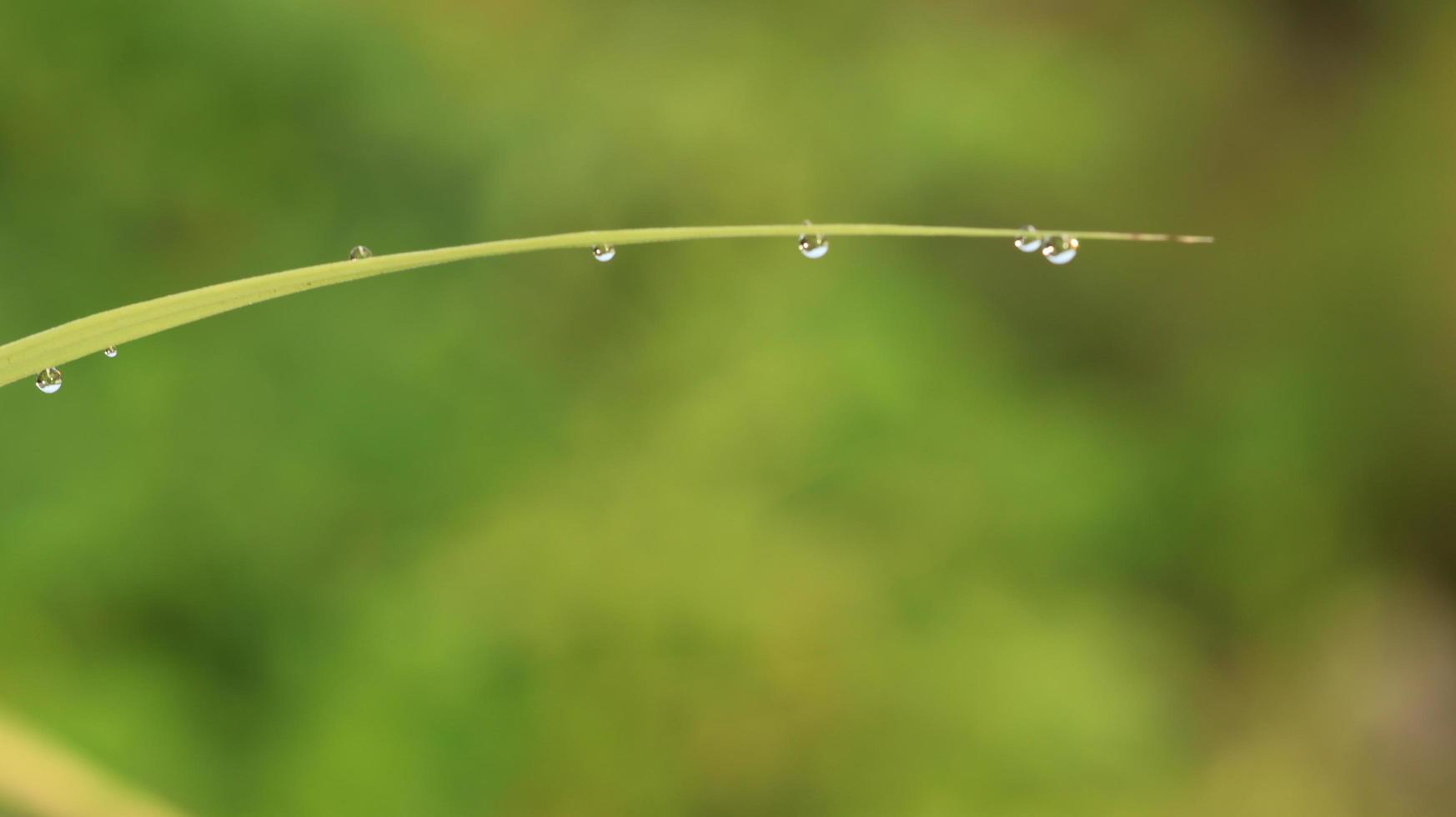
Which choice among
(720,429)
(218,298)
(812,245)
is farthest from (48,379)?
(720,429)

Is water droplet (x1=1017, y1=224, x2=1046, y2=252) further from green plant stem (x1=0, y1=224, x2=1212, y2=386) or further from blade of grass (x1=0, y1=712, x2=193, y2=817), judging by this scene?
blade of grass (x1=0, y1=712, x2=193, y2=817)

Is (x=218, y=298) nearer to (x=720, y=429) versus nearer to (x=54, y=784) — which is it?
(x=54, y=784)

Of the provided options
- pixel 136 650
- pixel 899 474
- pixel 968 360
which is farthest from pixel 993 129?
pixel 136 650

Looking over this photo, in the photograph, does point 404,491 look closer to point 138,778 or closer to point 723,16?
point 138,778

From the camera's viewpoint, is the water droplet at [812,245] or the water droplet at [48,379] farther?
the water droplet at [812,245]

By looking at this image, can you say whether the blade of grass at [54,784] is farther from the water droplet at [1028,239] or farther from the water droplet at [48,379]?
the water droplet at [1028,239]

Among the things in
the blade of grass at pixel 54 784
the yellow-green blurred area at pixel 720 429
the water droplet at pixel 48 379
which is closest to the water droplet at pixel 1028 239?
the water droplet at pixel 48 379

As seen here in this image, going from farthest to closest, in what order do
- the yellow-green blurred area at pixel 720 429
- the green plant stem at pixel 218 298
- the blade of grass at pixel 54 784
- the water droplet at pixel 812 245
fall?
the yellow-green blurred area at pixel 720 429
the blade of grass at pixel 54 784
the water droplet at pixel 812 245
the green plant stem at pixel 218 298

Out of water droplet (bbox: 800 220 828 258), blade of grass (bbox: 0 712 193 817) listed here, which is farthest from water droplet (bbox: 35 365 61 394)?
blade of grass (bbox: 0 712 193 817)
